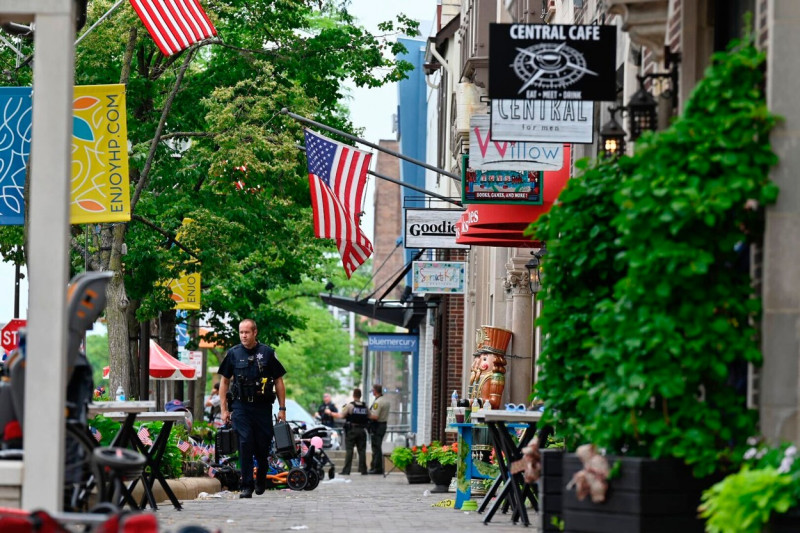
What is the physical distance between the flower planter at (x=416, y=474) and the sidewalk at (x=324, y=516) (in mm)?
7062

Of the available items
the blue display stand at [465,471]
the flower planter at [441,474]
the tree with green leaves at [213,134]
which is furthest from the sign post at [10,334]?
the blue display stand at [465,471]

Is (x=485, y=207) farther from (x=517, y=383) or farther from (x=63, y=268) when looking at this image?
(x=63, y=268)

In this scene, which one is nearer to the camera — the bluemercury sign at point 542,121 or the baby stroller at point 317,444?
the bluemercury sign at point 542,121

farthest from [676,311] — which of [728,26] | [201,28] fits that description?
[201,28]

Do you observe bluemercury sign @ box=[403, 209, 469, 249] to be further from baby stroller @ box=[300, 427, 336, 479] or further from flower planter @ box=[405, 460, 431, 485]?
flower planter @ box=[405, 460, 431, 485]

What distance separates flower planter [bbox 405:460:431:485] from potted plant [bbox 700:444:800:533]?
18175mm

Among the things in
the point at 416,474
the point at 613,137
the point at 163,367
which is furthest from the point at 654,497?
the point at 163,367

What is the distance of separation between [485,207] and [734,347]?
10713mm

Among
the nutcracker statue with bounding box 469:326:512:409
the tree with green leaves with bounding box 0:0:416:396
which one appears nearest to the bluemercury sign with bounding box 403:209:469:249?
the tree with green leaves with bounding box 0:0:416:396

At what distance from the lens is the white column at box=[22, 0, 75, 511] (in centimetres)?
774

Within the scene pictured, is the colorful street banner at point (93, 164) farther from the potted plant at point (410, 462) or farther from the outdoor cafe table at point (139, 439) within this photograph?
the potted plant at point (410, 462)

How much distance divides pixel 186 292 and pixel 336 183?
Result: 35.2 feet

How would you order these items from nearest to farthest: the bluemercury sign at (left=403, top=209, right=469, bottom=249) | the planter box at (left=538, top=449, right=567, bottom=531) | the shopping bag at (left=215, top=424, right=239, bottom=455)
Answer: the planter box at (left=538, top=449, right=567, bottom=531) → the shopping bag at (left=215, top=424, right=239, bottom=455) → the bluemercury sign at (left=403, top=209, right=469, bottom=249)

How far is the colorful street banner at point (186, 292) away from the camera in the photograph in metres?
31.2
